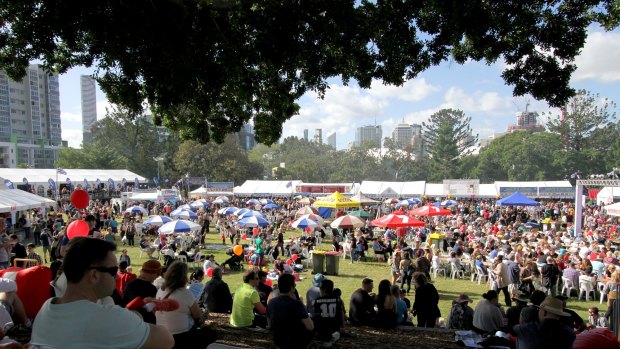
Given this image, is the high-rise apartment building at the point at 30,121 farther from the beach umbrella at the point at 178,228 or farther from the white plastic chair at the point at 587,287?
the white plastic chair at the point at 587,287

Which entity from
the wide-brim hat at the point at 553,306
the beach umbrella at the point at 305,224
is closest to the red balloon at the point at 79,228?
the wide-brim hat at the point at 553,306

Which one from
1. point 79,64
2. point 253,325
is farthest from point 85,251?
point 79,64

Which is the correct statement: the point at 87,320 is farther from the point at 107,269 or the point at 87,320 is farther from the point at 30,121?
the point at 30,121

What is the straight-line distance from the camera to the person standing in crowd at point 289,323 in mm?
4996

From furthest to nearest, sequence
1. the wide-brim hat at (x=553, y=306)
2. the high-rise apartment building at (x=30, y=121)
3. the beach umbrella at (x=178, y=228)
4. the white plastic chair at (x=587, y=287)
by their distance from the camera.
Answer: the high-rise apartment building at (x=30, y=121) → the beach umbrella at (x=178, y=228) → the white plastic chair at (x=587, y=287) → the wide-brim hat at (x=553, y=306)

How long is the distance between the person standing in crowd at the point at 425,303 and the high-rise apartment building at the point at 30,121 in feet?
303

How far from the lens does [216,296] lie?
26.1ft

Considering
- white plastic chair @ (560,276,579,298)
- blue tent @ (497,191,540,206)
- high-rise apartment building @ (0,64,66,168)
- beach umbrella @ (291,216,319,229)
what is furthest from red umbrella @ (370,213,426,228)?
high-rise apartment building @ (0,64,66,168)

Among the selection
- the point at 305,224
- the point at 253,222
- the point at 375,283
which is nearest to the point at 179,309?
the point at 375,283

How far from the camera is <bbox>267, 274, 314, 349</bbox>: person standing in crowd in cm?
500

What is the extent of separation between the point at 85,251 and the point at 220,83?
5.62 metres

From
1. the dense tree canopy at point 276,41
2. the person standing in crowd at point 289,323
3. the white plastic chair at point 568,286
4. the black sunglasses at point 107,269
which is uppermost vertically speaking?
the dense tree canopy at point 276,41

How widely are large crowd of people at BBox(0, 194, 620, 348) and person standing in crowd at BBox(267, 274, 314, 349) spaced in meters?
0.01

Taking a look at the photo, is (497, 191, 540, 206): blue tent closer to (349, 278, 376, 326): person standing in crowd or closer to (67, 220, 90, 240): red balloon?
(349, 278, 376, 326): person standing in crowd
